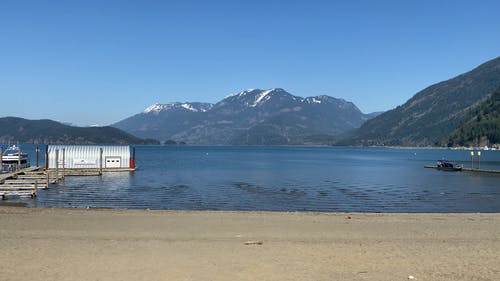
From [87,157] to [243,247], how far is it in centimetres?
6360

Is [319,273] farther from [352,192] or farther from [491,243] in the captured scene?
[352,192]

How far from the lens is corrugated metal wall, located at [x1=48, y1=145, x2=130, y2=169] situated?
2908 inches

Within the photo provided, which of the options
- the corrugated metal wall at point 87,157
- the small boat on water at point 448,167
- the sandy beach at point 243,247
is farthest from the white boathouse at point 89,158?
the small boat on water at point 448,167

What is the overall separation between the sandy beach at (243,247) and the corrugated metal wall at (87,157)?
47.7m

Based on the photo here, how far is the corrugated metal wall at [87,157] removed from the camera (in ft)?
242

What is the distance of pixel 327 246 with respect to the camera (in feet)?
61.3

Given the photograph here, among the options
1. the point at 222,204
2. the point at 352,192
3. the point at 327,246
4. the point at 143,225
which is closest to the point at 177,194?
the point at 222,204

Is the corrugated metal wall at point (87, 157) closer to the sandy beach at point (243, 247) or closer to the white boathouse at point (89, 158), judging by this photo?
the white boathouse at point (89, 158)

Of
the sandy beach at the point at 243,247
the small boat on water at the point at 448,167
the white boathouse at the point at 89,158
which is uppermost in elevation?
the white boathouse at the point at 89,158

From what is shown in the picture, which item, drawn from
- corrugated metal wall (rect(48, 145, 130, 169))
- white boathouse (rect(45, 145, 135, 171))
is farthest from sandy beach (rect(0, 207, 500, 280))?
corrugated metal wall (rect(48, 145, 130, 169))

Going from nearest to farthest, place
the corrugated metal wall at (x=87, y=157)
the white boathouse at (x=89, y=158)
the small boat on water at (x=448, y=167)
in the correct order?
the white boathouse at (x=89, y=158) → the corrugated metal wall at (x=87, y=157) → the small boat on water at (x=448, y=167)

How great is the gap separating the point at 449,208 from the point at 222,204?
1736cm

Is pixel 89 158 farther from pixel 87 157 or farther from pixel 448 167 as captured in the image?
pixel 448 167

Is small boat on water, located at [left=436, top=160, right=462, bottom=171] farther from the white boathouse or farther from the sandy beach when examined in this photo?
the sandy beach
